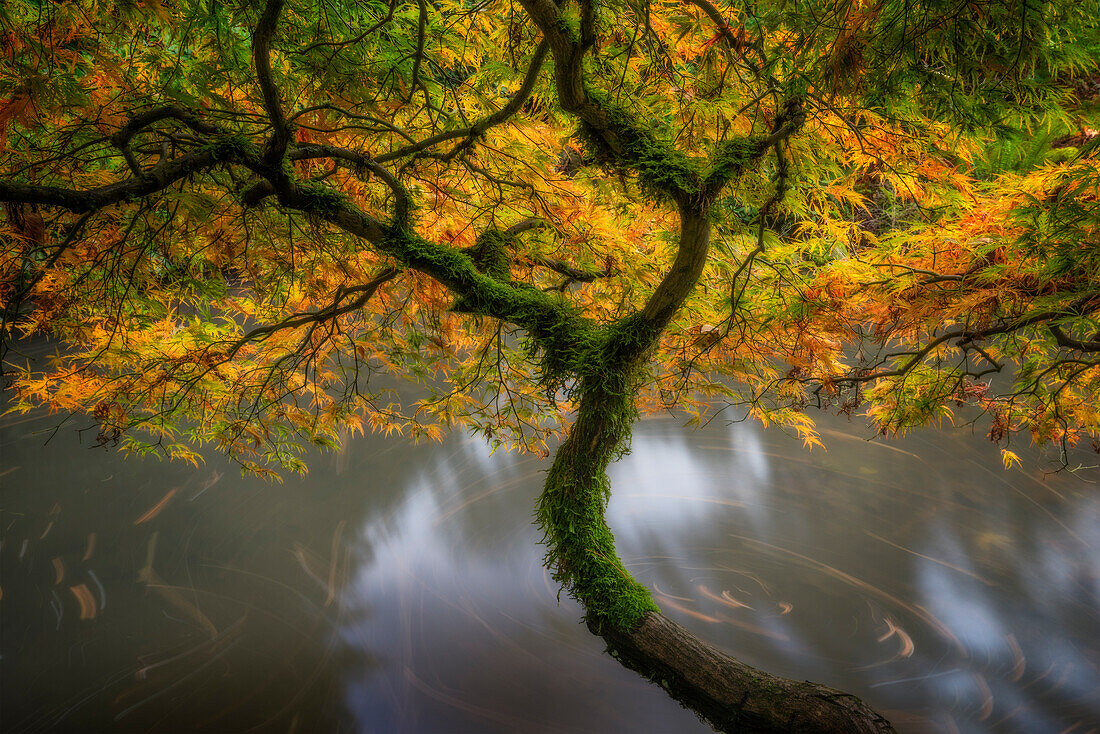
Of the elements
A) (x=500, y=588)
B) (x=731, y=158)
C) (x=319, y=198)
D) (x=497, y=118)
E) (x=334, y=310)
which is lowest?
(x=500, y=588)

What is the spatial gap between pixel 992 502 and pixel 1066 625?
831 mm

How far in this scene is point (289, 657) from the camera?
246 cm

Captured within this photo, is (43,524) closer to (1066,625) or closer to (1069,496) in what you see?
(1066,625)

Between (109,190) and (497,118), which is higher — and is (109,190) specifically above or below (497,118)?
below

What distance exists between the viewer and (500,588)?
2814 millimetres

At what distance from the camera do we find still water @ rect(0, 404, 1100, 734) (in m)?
2.29

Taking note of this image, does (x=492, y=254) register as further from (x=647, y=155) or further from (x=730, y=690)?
(x=730, y=690)

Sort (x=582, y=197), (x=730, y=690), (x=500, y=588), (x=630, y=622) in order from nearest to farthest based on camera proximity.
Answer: (x=730, y=690) < (x=630, y=622) < (x=582, y=197) < (x=500, y=588)

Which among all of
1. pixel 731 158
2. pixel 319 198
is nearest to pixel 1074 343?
pixel 731 158

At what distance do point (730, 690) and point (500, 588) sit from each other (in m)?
1.44

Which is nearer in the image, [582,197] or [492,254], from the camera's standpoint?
[492,254]

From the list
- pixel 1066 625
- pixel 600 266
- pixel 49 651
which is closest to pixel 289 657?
pixel 49 651

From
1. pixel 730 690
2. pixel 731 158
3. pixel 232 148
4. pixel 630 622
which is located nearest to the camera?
pixel 232 148

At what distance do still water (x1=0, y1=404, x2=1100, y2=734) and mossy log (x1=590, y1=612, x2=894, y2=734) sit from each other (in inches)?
29.7
